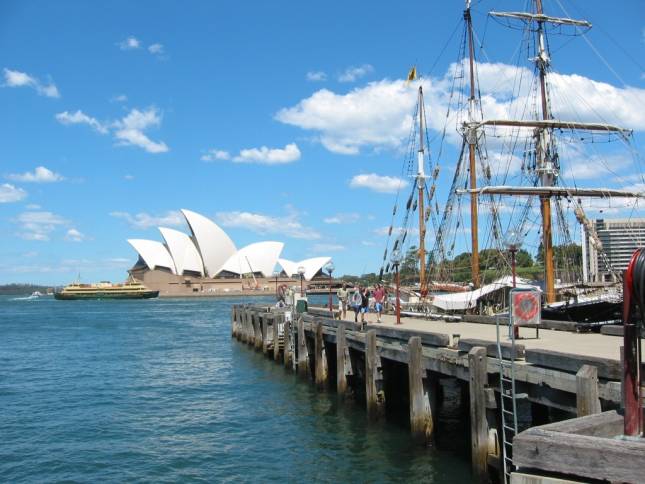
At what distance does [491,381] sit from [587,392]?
301 cm

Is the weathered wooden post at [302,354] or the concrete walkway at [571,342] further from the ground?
the concrete walkway at [571,342]

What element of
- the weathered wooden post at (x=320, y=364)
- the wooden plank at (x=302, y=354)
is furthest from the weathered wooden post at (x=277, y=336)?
the weathered wooden post at (x=320, y=364)

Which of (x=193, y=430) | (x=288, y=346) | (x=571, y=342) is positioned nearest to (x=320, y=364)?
(x=288, y=346)

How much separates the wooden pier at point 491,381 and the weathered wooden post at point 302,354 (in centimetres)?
5

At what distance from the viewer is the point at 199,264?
140 m

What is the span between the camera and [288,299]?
30.5 meters

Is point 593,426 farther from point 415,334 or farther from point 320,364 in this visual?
point 320,364

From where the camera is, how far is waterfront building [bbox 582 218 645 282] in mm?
26891

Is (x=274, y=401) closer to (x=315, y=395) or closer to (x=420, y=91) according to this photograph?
(x=315, y=395)

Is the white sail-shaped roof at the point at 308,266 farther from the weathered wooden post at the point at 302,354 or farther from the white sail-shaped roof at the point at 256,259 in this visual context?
the weathered wooden post at the point at 302,354

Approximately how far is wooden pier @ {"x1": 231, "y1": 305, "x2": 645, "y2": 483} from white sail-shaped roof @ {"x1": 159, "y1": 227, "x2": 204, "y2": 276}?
114262 mm

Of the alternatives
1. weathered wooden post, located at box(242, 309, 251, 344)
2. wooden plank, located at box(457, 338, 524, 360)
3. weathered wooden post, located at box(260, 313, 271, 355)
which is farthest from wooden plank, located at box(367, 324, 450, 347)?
weathered wooden post, located at box(242, 309, 251, 344)

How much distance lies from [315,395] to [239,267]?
4965 inches

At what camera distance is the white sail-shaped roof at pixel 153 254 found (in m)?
135
